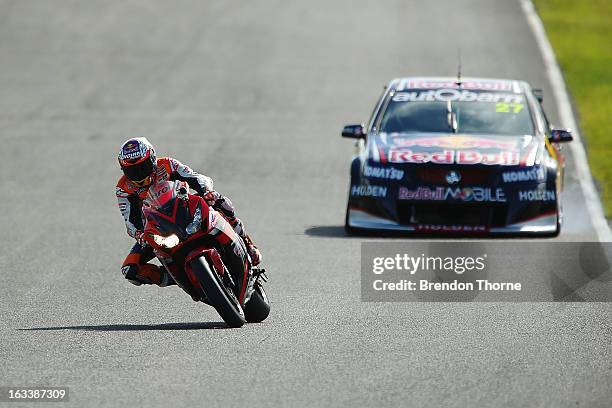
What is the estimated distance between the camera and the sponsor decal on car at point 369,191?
14.1 metres

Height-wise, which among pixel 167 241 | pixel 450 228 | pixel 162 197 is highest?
A: pixel 162 197

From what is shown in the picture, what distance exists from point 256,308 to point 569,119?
14.5m

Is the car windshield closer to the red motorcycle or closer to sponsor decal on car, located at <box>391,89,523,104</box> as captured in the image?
sponsor decal on car, located at <box>391,89,523,104</box>

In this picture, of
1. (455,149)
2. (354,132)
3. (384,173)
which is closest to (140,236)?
(384,173)

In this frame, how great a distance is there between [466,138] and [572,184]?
184 inches

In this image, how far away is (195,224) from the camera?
9133 millimetres

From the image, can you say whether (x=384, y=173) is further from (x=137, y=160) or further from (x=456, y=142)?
(x=137, y=160)

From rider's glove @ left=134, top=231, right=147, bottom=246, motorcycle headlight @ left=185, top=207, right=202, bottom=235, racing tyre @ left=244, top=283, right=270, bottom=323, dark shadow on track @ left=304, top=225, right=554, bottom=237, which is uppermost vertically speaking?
motorcycle headlight @ left=185, top=207, right=202, bottom=235

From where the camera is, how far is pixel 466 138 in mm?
14586

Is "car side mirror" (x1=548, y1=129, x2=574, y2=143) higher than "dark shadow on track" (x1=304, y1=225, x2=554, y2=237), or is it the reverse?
"car side mirror" (x1=548, y1=129, x2=574, y2=143)

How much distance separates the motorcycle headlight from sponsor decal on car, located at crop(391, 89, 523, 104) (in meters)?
6.75

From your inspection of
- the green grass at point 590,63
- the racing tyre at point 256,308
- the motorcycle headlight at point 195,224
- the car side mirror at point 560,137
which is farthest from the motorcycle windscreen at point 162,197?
the green grass at point 590,63

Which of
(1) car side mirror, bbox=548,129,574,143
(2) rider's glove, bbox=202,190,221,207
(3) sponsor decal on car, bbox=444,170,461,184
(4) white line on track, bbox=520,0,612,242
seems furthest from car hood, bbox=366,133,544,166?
(2) rider's glove, bbox=202,190,221,207

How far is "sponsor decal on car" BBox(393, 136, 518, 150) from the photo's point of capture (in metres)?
14.3
